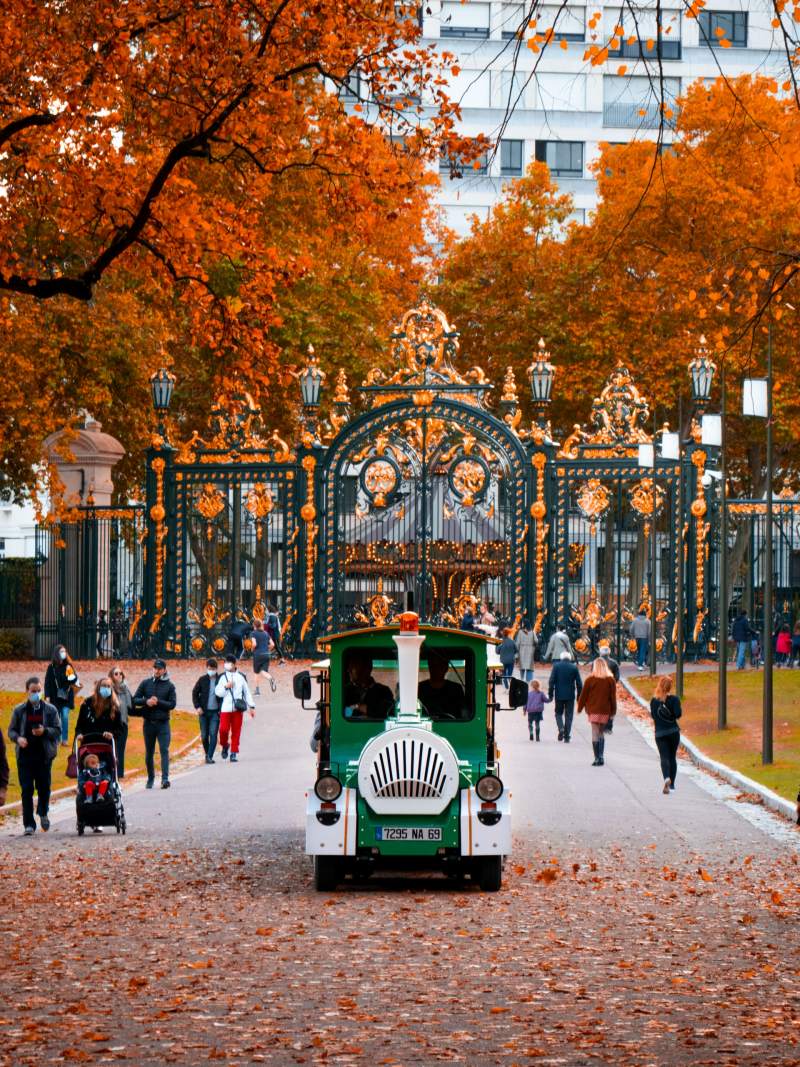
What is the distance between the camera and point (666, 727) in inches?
858

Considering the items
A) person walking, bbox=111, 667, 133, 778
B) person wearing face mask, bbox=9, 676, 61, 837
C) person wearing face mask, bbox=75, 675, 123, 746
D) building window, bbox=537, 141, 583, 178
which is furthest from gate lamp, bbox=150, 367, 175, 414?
building window, bbox=537, 141, 583, 178

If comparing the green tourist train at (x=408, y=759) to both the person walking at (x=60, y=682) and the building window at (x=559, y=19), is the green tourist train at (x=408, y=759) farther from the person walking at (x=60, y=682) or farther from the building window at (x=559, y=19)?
the person walking at (x=60, y=682)

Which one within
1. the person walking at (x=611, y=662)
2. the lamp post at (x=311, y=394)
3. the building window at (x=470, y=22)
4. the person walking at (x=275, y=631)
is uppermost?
the building window at (x=470, y=22)

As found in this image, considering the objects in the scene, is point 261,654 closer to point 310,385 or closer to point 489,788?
point 310,385

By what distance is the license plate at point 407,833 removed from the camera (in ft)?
48.9

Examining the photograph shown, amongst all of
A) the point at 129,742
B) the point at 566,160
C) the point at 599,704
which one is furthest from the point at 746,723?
the point at 566,160

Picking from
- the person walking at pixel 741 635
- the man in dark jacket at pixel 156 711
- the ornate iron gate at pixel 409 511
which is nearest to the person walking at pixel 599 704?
the man in dark jacket at pixel 156 711

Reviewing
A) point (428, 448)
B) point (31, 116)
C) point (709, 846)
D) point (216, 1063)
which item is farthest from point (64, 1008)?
point (428, 448)

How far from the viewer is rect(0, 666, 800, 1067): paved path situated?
9016 millimetres

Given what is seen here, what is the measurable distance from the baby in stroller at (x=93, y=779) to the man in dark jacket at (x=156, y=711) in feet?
12.8

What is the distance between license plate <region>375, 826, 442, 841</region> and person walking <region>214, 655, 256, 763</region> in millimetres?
10807

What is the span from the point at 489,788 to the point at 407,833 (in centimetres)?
77

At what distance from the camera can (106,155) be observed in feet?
72.6

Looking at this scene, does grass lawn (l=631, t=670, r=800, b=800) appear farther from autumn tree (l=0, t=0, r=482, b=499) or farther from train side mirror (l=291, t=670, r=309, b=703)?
autumn tree (l=0, t=0, r=482, b=499)
